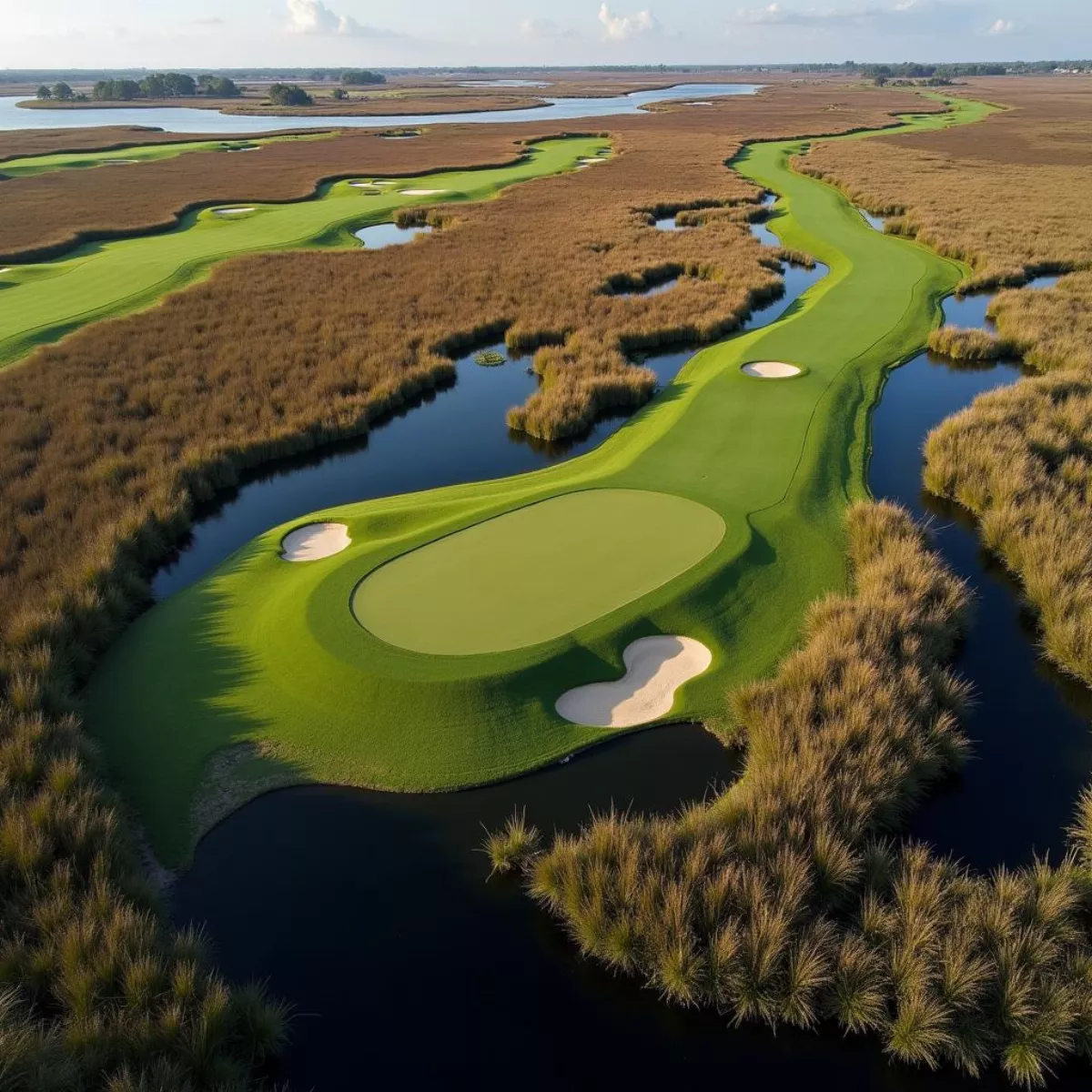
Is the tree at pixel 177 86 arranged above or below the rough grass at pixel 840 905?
above

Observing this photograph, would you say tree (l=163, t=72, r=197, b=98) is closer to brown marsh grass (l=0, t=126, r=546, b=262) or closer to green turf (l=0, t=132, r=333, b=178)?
green turf (l=0, t=132, r=333, b=178)

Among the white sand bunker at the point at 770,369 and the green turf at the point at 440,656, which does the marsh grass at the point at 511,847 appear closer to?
the green turf at the point at 440,656

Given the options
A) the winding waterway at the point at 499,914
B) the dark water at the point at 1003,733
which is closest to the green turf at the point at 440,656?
the winding waterway at the point at 499,914

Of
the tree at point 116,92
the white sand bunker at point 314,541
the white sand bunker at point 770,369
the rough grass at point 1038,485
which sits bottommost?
the white sand bunker at point 314,541

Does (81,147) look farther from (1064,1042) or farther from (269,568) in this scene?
(1064,1042)

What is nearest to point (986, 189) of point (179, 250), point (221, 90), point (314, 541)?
point (179, 250)

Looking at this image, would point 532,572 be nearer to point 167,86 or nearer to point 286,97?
point 286,97
